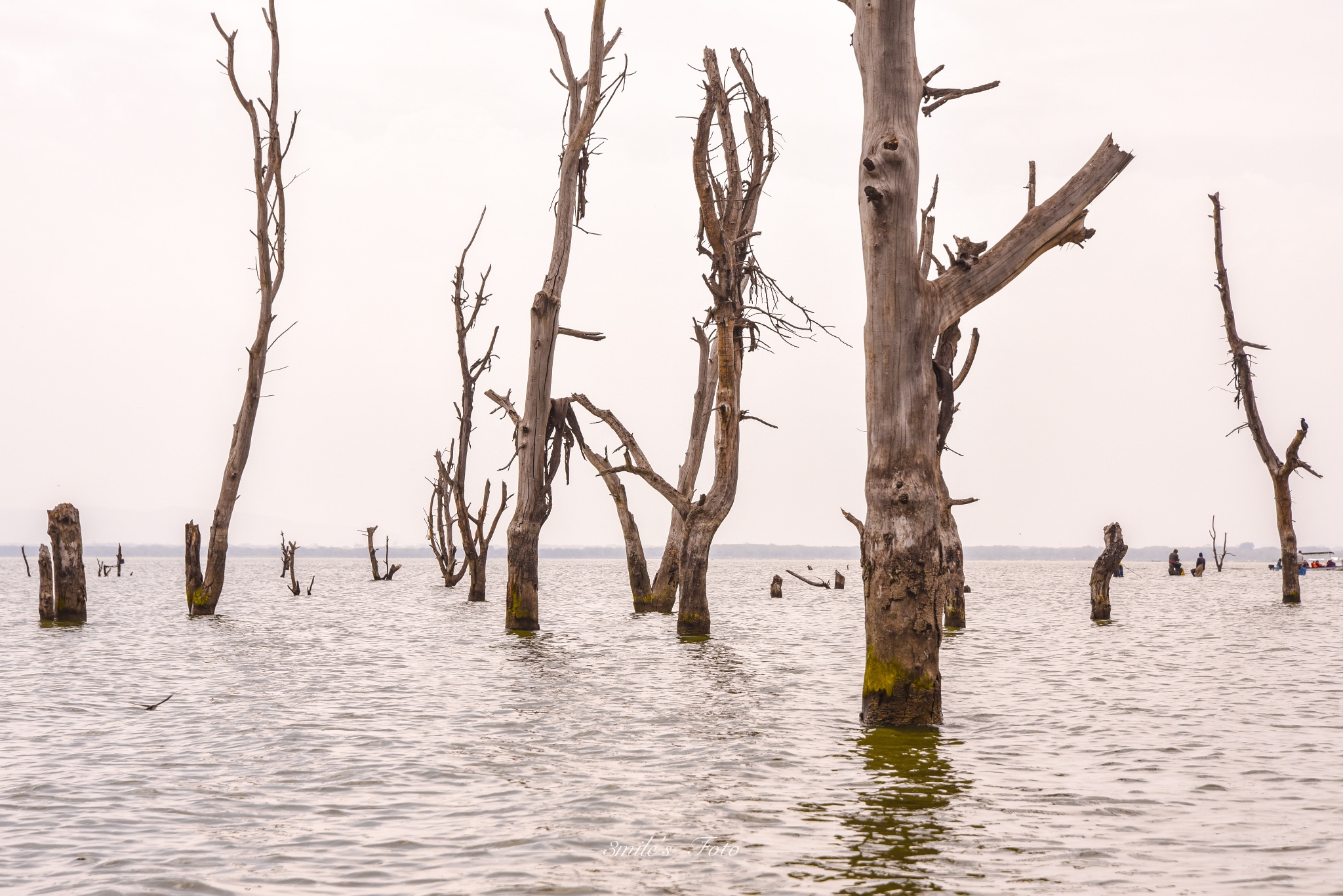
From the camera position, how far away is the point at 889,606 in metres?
8.30

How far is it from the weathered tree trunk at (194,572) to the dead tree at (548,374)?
8.71 metres

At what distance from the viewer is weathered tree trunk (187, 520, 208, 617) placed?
2400cm

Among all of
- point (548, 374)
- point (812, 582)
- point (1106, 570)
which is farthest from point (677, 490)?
point (812, 582)

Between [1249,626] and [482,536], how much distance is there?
20103 mm

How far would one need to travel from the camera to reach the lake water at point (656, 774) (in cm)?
504

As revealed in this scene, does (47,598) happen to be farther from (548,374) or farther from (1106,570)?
(1106,570)

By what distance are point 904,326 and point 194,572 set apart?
20895mm

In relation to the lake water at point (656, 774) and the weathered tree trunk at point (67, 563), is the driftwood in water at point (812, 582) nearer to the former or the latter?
the weathered tree trunk at point (67, 563)

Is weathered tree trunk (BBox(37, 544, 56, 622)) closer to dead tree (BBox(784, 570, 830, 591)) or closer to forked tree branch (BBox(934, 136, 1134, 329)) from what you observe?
forked tree branch (BBox(934, 136, 1134, 329))

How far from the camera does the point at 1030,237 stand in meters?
8.87

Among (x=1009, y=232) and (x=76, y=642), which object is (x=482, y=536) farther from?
(x=1009, y=232)

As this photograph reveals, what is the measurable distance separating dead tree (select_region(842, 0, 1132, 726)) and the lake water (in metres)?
0.67

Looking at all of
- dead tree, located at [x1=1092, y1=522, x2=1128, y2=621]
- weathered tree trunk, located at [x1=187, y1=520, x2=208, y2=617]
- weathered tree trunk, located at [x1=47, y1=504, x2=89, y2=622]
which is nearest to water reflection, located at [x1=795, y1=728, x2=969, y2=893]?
weathered tree trunk, located at [x1=47, y1=504, x2=89, y2=622]

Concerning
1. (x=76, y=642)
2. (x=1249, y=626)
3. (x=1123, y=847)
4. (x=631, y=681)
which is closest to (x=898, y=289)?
(x=1123, y=847)
